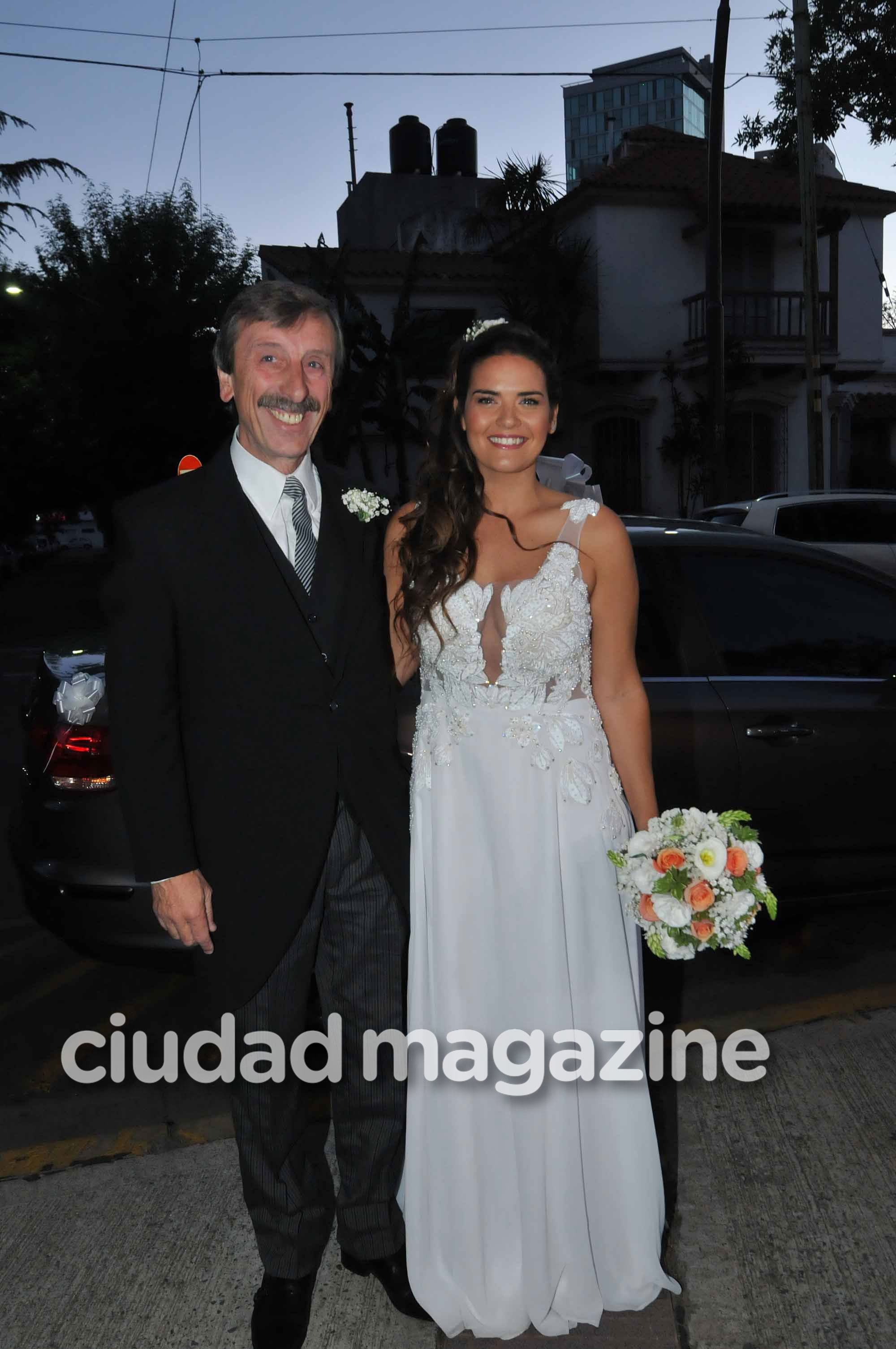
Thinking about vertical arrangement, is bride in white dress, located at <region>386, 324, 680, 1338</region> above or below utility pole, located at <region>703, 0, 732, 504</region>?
below

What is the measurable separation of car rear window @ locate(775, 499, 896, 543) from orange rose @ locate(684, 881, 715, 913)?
9.10 metres

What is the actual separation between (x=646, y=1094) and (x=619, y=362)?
22.5 meters

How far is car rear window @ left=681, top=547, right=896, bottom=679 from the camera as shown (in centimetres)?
408

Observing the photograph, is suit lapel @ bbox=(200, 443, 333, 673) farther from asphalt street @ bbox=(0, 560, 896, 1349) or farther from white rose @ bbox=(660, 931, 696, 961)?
asphalt street @ bbox=(0, 560, 896, 1349)

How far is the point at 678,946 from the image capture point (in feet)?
7.56

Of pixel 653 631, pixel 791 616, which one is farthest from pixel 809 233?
pixel 653 631

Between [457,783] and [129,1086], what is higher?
[457,783]

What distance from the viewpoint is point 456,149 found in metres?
36.4

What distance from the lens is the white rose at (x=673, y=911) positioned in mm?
2264

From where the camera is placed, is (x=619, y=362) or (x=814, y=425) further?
(x=619, y=362)

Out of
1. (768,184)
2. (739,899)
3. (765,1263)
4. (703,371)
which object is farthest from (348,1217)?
(768,184)

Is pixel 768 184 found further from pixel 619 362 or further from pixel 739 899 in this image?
pixel 739 899

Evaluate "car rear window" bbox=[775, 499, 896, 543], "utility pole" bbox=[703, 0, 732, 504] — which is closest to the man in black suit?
"car rear window" bbox=[775, 499, 896, 543]

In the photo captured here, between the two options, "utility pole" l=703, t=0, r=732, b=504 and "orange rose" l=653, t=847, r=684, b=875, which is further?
"utility pole" l=703, t=0, r=732, b=504
